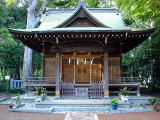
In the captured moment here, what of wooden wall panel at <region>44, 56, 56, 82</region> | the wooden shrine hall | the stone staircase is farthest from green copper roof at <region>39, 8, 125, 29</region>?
the stone staircase

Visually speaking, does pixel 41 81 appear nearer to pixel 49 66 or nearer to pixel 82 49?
pixel 49 66

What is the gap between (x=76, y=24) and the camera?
14719 millimetres

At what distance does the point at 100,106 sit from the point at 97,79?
15.6ft

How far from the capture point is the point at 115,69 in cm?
1502

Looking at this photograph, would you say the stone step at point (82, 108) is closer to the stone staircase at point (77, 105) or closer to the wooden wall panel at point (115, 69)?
the stone staircase at point (77, 105)

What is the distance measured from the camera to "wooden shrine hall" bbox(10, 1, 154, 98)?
1273cm


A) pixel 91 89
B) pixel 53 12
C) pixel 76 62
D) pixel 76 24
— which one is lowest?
pixel 91 89

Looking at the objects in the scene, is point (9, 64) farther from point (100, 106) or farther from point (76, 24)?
point (100, 106)

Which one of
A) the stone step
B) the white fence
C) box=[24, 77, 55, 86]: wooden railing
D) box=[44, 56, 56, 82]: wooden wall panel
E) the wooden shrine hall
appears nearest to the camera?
the stone step

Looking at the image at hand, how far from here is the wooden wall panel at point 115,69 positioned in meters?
14.9

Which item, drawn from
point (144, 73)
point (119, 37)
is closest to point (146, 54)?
point (144, 73)

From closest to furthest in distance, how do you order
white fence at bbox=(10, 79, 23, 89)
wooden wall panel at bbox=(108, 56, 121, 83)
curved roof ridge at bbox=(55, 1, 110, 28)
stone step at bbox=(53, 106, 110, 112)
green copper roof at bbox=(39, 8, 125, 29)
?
stone step at bbox=(53, 106, 110, 112), curved roof ridge at bbox=(55, 1, 110, 28), wooden wall panel at bbox=(108, 56, 121, 83), green copper roof at bbox=(39, 8, 125, 29), white fence at bbox=(10, 79, 23, 89)

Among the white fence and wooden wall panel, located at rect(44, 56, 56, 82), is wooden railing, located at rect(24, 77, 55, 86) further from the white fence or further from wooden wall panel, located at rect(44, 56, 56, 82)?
the white fence

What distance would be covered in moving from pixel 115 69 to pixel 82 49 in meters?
2.83
